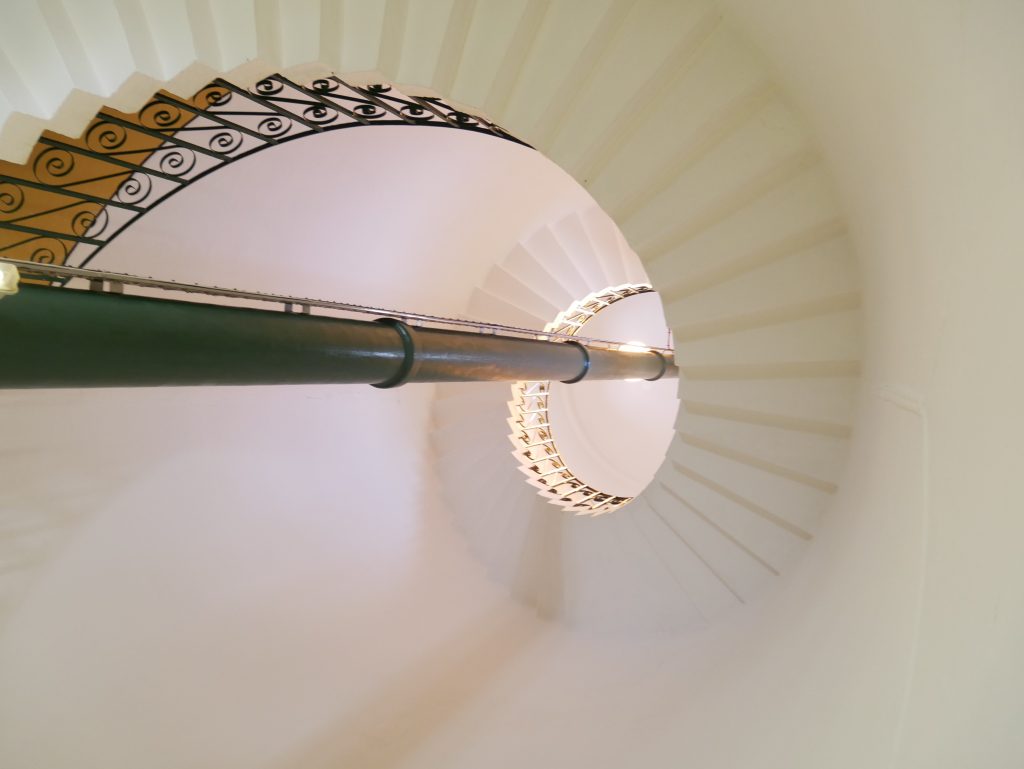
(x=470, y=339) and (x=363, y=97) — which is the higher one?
(x=363, y=97)

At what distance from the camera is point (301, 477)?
19.4 ft

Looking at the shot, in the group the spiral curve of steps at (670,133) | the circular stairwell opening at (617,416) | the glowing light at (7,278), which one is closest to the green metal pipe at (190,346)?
the glowing light at (7,278)

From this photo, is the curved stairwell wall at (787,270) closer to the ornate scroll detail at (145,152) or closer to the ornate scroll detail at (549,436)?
the ornate scroll detail at (145,152)

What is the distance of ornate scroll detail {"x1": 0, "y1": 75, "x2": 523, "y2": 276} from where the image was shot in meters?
4.27

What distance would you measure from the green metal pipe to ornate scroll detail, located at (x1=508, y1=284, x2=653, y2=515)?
4.22 meters

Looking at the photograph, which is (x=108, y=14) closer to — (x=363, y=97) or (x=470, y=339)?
(x=363, y=97)

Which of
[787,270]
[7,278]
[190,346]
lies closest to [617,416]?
[787,270]

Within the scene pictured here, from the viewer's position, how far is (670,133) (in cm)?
313

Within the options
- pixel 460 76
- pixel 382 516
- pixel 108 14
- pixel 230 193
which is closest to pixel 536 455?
pixel 382 516

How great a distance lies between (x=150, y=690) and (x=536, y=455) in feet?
16.7

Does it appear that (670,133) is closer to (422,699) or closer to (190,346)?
(190,346)

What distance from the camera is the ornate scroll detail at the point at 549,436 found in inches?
298

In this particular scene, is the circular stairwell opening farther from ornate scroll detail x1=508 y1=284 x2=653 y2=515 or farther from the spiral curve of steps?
the spiral curve of steps

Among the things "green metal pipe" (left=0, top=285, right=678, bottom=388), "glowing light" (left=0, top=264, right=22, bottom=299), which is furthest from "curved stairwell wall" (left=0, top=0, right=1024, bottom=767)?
"glowing light" (left=0, top=264, right=22, bottom=299)
